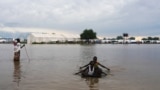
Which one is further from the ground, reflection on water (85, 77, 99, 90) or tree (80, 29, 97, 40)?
tree (80, 29, 97, 40)

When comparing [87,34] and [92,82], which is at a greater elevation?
[87,34]

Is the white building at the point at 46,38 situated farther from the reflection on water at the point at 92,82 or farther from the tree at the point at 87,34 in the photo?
the reflection on water at the point at 92,82

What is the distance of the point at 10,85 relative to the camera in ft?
62.5

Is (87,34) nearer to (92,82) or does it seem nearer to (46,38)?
(46,38)

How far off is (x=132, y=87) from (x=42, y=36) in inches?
5200

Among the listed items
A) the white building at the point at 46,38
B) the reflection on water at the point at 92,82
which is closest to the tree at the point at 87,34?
the white building at the point at 46,38

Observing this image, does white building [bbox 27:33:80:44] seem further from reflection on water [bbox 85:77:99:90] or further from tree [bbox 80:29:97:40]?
reflection on water [bbox 85:77:99:90]

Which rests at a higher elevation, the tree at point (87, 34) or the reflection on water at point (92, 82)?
the tree at point (87, 34)

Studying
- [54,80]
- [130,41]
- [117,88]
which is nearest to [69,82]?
[54,80]

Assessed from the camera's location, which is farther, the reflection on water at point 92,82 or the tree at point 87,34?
the tree at point 87,34

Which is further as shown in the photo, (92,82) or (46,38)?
(46,38)

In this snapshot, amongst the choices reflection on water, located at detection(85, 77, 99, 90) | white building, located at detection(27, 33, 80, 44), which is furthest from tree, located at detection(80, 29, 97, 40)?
reflection on water, located at detection(85, 77, 99, 90)

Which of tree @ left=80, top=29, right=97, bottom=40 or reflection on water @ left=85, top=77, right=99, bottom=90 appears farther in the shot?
tree @ left=80, top=29, right=97, bottom=40

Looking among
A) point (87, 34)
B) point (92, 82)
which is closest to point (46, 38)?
point (87, 34)
